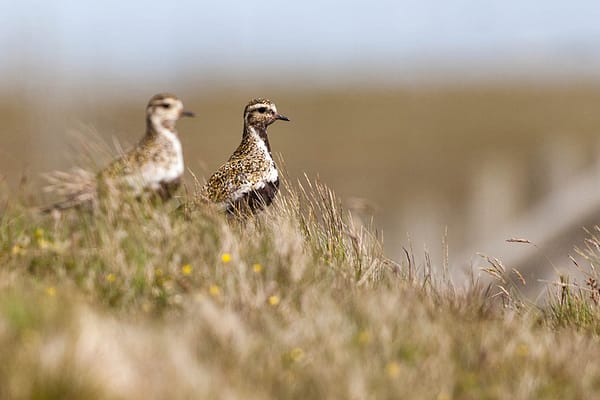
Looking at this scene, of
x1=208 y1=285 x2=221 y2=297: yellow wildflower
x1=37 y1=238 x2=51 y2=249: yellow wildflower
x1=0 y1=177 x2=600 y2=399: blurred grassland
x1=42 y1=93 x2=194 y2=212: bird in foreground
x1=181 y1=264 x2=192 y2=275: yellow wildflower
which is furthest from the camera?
x1=42 y1=93 x2=194 y2=212: bird in foreground

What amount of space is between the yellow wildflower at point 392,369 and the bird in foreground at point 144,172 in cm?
276

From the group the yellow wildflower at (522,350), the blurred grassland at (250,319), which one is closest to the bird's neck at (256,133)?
the blurred grassland at (250,319)

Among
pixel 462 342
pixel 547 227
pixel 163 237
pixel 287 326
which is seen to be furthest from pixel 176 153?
pixel 547 227

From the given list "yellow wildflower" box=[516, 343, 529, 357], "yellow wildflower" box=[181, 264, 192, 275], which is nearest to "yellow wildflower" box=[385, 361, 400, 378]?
"yellow wildflower" box=[516, 343, 529, 357]

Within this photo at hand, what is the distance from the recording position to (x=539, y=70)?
Result: 11925cm

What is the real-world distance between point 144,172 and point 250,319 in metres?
2.16

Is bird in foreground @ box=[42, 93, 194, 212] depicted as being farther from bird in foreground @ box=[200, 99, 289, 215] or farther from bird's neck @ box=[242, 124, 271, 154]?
bird's neck @ box=[242, 124, 271, 154]

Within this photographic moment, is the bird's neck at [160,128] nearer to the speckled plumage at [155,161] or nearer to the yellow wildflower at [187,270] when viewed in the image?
the speckled plumage at [155,161]

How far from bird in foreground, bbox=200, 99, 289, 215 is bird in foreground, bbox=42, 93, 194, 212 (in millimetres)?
450

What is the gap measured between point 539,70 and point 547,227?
108m

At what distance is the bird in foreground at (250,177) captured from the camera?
7.78 m

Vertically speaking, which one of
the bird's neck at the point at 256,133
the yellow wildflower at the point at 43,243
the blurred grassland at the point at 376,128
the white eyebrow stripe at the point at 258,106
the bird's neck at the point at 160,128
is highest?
the white eyebrow stripe at the point at 258,106

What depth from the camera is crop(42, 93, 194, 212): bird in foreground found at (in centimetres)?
730

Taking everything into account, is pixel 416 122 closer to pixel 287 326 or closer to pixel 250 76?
pixel 250 76
